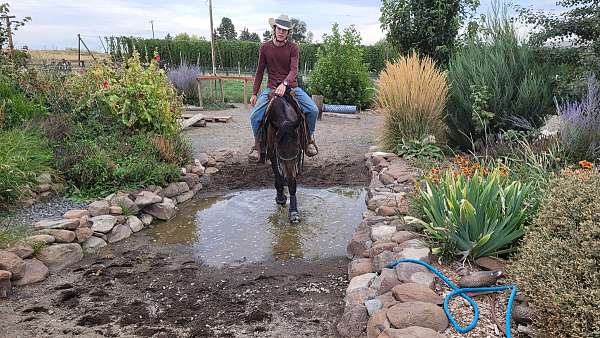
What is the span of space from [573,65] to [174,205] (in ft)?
19.0

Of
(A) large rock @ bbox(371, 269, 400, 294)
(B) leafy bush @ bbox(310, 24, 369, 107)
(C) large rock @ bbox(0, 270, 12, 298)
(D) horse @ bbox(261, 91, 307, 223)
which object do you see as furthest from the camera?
(B) leafy bush @ bbox(310, 24, 369, 107)

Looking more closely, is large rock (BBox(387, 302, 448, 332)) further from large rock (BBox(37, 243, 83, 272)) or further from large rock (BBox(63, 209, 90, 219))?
large rock (BBox(63, 209, 90, 219))

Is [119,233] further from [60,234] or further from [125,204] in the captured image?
[60,234]

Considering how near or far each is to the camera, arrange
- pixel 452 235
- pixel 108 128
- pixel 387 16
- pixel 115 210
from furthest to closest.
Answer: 1. pixel 387 16
2. pixel 108 128
3. pixel 115 210
4. pixel 452 235

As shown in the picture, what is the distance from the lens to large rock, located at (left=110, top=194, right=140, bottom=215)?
229 inches

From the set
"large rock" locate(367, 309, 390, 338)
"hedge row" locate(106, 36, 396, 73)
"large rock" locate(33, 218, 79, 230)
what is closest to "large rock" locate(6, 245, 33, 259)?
"large rock" locate(33, 218, 79, 230)

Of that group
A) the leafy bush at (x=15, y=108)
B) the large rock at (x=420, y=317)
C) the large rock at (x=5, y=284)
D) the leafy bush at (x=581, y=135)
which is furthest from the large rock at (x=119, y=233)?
the leafy bush at (x=581, y=135)

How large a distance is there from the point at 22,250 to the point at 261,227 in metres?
2.48

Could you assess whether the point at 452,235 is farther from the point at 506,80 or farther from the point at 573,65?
the point at 573,65

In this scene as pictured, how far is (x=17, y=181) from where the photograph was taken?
18.0ft

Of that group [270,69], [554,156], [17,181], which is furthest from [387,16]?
[17,181]

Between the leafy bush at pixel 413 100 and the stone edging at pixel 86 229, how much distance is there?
3200 mm

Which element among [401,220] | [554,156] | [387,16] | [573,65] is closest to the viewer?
[401,220]

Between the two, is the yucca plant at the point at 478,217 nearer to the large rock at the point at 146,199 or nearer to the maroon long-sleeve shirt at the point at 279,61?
the maroon long-sleeve shirt at the point at 279,61
